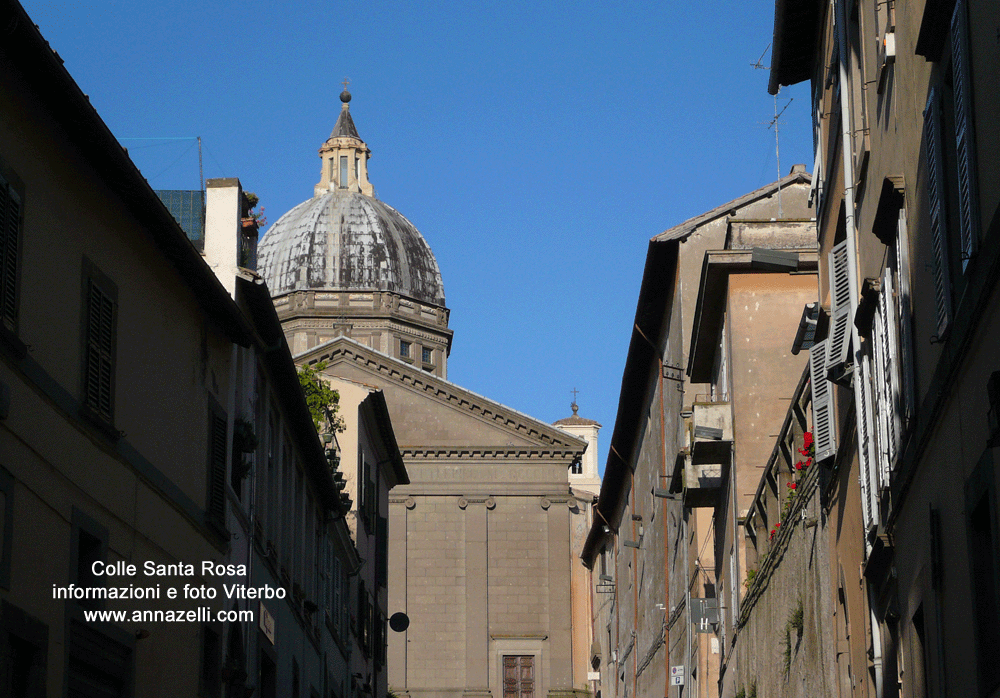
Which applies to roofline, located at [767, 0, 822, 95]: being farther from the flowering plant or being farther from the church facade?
the church facade

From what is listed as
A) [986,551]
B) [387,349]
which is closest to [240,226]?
[986,551]

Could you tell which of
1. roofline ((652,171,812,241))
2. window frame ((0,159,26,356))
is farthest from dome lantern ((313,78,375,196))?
window frame ((0,159,26,356))

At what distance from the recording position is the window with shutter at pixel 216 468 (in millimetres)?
16062

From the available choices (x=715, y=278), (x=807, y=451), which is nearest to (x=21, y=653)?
(x=807, y=451)

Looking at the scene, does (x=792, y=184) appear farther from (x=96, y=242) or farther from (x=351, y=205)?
(x=351, y=205)

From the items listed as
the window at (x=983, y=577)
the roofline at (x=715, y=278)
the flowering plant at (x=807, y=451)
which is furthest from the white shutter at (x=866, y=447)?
the roofline at (x=715, y=278)

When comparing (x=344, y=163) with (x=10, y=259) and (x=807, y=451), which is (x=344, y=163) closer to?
(x=807, y=451)

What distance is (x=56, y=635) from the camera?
1095 centimetres

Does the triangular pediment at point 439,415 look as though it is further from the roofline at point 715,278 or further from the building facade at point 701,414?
the roofline at point 715,278

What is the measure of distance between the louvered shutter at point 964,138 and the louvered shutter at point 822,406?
6443 mm

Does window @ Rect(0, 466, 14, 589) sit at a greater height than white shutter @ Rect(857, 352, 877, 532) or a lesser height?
lesser

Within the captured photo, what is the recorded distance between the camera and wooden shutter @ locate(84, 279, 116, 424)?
1193 cm

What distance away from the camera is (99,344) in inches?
482

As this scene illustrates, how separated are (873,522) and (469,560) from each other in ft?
158
